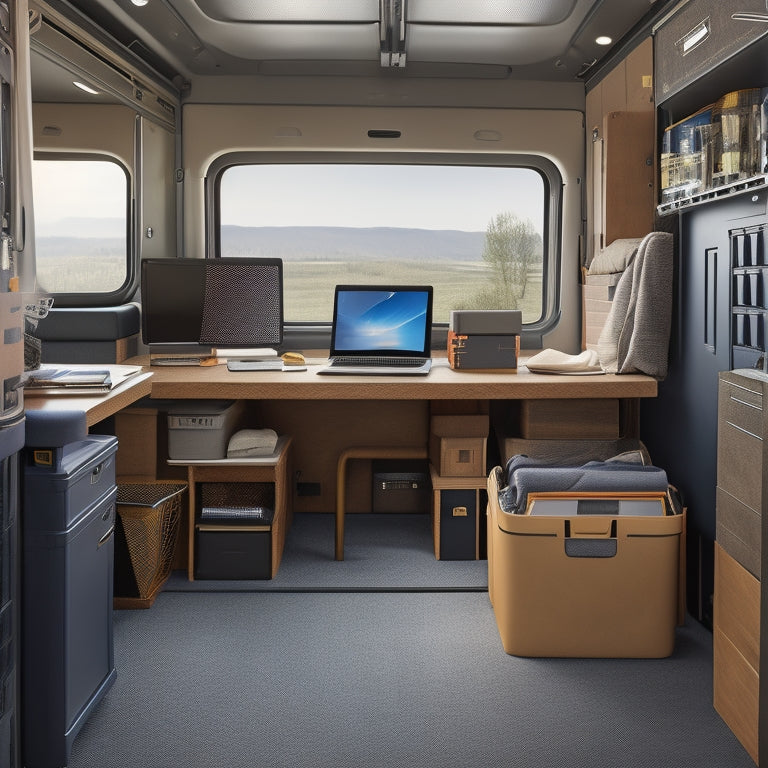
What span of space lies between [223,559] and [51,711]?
4.40 ft

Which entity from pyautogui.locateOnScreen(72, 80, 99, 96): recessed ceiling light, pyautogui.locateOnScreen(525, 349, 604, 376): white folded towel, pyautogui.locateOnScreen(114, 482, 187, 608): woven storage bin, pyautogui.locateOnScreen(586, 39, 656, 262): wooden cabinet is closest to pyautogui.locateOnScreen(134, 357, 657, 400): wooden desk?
pyautogui.locateOnScreen(525, 349, 604, 376): white folded towel

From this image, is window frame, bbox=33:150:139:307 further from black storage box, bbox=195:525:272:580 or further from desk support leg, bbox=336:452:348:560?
desk support leg, bbox=336:452:348:560

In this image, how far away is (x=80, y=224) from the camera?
146 inches

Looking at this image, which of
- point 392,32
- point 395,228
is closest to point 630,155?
point 392,32

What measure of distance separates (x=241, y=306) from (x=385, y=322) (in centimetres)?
65

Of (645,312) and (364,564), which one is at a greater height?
(645,312)

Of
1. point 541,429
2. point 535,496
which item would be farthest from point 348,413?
point 535,496

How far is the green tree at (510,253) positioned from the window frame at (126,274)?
1.80 metres

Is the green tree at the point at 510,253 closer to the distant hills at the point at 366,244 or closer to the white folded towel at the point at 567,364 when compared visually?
the distant hills at the point at 366,244

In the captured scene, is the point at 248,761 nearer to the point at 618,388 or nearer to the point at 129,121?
the point at 618,388

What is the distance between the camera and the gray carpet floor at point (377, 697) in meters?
2.12

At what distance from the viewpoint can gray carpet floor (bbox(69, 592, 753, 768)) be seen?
83.7 inches

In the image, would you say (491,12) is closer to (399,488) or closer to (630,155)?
(630,155)

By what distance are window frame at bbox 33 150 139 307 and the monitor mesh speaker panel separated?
384 millimetres
